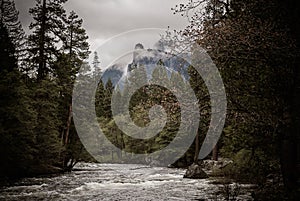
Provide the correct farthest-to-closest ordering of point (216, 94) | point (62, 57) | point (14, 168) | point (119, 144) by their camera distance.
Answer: point (119, 144), point (62, 57), point (14, 168), point (216, 94)

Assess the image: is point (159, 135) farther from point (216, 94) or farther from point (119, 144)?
point (216, 94)

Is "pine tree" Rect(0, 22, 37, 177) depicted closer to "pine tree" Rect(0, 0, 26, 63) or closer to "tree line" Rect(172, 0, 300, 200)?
"pine tree" Rect(0, 0, 26, 63)

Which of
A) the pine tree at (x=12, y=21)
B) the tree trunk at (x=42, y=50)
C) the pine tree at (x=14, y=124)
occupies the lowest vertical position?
the pine tree at (x=14, y=124)

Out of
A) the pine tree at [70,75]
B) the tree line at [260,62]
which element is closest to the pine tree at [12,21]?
the pine tree at [70,75]

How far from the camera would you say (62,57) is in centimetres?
3080

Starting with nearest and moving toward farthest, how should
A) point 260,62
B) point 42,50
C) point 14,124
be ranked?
1. point 260,62
2. point 14,124
3. point 42,50

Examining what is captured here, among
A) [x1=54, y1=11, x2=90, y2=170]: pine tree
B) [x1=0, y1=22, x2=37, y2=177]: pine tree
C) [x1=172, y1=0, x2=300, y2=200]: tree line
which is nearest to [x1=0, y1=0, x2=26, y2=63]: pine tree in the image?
[x1=54, y1=11, x2=90, y2=170]: pine tree

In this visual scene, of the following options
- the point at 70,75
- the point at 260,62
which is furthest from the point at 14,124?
the point at 260,62

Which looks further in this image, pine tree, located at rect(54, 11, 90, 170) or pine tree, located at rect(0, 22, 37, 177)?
pine tree, located at rect(54, 11, 90, 170)

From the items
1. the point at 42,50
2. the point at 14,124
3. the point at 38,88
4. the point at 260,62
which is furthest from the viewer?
the point at 42,50

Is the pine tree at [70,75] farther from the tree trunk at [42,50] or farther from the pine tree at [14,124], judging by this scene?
the pine tree at [14,124]

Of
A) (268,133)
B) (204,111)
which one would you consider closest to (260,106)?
(268,133)

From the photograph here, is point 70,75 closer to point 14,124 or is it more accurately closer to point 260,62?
point 14,124

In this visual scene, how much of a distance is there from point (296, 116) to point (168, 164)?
131 feet
